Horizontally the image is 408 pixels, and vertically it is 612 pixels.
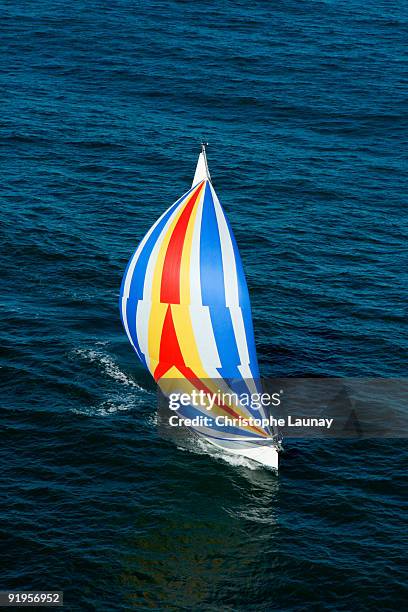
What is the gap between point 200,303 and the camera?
68312mm

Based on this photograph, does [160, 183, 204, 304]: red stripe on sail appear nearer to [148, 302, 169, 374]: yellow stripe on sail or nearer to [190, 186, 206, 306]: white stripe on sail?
[148, 302, 169, 374]: yellow stripe on sail

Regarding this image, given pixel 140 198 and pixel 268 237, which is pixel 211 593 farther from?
pixel 140 198

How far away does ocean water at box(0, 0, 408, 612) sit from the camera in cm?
6094

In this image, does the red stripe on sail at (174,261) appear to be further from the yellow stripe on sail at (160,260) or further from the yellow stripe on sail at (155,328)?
the yellow stripe on sail at (155,328)

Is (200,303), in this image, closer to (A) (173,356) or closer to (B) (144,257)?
(A) (173,356)

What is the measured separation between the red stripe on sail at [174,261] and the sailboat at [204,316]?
0.07m

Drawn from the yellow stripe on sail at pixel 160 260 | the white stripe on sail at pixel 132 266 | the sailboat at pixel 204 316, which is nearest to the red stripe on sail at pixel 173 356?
the sailboat at pixel 204 316

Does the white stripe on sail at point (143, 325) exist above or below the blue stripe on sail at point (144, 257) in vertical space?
below

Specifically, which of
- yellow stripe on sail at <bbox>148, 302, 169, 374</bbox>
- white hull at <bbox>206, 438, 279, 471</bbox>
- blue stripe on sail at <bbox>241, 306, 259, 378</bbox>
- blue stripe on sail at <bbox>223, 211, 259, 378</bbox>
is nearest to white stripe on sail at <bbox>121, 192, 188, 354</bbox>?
yellow stripe on sail at <bbox>148, 302, 169, 374</bbox>
